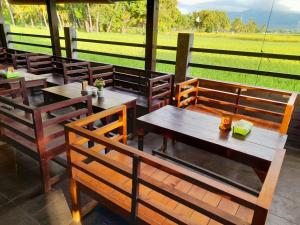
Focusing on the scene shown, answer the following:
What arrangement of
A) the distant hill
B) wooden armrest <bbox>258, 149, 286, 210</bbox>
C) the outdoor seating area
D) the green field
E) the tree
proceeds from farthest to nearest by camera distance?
the tree
the green field
the distant hill
the outdoor seating area
wooden armrest <bbox>258, 149, 286, 210</bbox>

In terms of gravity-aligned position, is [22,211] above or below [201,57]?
below

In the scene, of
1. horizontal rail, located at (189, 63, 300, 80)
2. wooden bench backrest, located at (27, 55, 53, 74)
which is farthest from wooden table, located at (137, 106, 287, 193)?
wooden bench backrest, located at (27, 55, 53, 74)

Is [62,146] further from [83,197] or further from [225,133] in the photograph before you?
[225,133]

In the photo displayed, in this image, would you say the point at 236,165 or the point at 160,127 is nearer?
the point at 160,127

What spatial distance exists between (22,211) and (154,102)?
7.73 ft

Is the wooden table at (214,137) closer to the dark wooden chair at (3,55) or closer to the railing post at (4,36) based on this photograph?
the dark wooden chair at (3,55)

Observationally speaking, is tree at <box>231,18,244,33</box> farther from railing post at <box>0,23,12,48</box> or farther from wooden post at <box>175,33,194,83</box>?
railing post at <box>0,23,12,48</box>

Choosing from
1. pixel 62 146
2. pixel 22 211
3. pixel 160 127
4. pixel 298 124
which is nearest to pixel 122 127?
pixel 160 127

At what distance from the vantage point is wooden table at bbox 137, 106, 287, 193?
1.92 meters

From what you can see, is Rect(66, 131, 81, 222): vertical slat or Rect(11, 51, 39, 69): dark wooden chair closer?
Rect(66, 131, 81, 222): vertical slat

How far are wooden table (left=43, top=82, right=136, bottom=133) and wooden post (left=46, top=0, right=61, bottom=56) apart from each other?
273cm

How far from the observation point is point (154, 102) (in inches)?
149

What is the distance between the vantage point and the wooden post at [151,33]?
413 centimetres

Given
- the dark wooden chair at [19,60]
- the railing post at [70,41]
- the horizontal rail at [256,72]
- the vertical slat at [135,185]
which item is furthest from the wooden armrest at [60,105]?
the railing post at [70,41]
